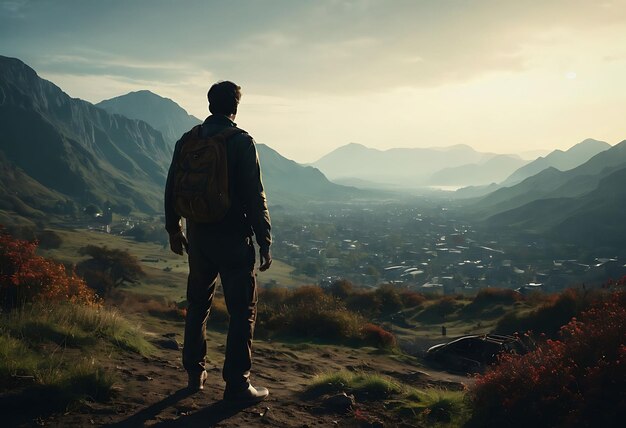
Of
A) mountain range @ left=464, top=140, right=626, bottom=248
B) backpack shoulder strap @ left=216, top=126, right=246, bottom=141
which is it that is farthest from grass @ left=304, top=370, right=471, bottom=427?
mountain range @ left=464, top=140, right=626, bottom=248

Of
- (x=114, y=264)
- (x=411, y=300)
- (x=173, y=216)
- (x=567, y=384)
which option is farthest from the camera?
(x=114, y=264)

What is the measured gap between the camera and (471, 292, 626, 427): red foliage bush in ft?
13.7

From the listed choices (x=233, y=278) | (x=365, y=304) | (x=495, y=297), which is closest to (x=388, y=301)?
(x=365, y=304)

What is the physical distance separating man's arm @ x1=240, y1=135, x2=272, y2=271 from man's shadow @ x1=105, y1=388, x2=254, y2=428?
5.26 feet

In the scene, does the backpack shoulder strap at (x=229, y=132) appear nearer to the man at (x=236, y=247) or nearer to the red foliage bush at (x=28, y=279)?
the man at (x=236, y=247)

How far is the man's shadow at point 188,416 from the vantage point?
438 cm

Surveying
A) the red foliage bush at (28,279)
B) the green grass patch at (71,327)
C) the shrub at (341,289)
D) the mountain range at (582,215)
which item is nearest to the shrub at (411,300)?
the shrub at (341,289)

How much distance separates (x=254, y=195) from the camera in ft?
16.9

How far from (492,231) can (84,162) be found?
170m

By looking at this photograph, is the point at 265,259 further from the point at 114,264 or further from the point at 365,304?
the point at 114,264

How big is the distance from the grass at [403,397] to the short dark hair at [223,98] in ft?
13.0

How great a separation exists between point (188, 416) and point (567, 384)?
3931 millimetres

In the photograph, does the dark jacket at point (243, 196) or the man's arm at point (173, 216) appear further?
the man's arm at point (173, 216)

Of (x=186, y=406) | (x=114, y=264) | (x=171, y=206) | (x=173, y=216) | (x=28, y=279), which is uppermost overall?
(x=171, y=206)
